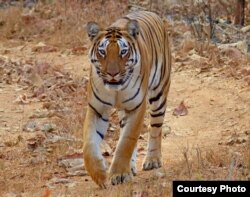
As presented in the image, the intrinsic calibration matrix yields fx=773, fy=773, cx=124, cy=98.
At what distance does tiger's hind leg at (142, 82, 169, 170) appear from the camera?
607 centimetres

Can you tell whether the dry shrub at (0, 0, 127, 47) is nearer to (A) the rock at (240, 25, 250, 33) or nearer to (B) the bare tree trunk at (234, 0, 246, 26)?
(B) the bare tree trunk at (234, 0, 246, 26)

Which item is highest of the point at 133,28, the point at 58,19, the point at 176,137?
the point at 133,28

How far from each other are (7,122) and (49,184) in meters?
2.18

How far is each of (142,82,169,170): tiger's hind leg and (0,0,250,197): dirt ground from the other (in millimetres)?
94

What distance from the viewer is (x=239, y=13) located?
12.1 m

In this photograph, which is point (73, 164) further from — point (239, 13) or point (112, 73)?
point (239, 13)

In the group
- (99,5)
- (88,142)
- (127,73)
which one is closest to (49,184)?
(88,142)

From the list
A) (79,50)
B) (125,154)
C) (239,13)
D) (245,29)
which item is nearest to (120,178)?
(125,154)

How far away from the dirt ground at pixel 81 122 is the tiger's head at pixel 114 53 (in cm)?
70

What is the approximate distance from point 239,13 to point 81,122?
558cm

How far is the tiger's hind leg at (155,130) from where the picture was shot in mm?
6066

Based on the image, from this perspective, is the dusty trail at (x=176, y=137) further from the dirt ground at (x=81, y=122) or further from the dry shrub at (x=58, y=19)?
the dry shrub at (x=58, y=19)

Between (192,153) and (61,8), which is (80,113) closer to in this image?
(192,153)

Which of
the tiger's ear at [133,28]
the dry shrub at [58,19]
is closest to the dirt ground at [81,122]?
the dry shrub at [58,19]
